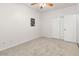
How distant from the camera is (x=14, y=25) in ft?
13.6

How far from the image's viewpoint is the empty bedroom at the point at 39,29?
11.5 ft

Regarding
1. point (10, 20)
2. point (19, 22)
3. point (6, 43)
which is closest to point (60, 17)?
point (19, 22)

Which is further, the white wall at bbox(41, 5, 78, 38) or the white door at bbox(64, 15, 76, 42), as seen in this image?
the white wall at bbox(41, 5, 78, 38)

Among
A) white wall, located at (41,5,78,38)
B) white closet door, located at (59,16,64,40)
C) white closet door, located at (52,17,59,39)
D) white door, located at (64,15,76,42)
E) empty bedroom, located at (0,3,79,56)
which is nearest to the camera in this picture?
empty bedroom, located at (0,3,79,56)

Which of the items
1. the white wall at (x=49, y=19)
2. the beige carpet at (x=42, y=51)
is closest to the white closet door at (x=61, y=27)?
the white wall at (x=49, y=19)

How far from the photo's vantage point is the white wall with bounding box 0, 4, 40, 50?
11.8 feet

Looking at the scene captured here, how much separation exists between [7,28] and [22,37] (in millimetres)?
1290

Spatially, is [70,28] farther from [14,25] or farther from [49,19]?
[14,25]

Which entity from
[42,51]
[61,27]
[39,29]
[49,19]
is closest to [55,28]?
[61,27]

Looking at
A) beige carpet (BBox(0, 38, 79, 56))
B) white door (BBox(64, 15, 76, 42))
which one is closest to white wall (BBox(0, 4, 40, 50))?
beige carpet (BBox(0, 38, 79, 56))

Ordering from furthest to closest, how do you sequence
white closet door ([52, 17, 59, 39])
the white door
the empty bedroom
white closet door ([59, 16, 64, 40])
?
white closet door ([52, 17, 59, 39]) → white closet door ([59, 16, 64, 40]) → the white door → the empty bedroom

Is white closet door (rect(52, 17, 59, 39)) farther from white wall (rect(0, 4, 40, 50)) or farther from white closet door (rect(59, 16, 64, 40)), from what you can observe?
white wall (rect(0, 4, 40, 50))

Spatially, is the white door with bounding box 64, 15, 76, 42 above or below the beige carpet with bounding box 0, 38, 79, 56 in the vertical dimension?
above

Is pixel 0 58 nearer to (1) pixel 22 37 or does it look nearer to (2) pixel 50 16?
(1) pixel 22 37
